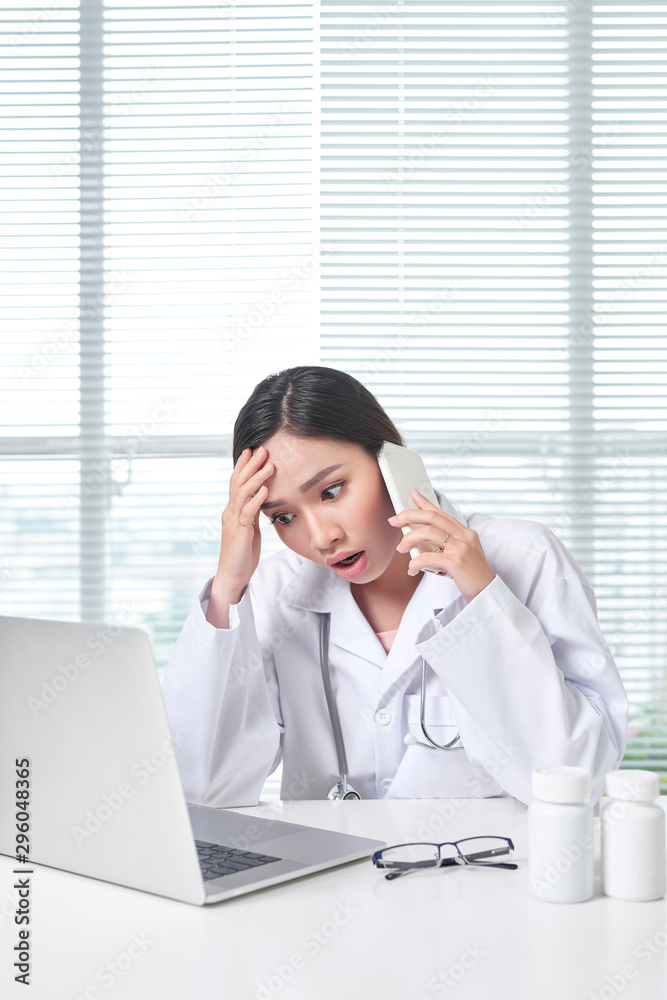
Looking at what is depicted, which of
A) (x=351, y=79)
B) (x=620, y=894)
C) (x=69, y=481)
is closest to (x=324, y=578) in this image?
(x=620, y=894)

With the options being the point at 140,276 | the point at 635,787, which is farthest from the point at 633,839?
the point at 140,276

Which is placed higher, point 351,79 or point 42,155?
point 351,79

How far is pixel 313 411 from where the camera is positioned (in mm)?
1499

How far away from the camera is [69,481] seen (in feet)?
9.28

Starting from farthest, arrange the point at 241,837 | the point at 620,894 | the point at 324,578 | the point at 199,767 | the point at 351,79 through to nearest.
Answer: the point at 351,79 → the point at 324,578 → the point at 199,767 → the point at 241,837 → the point at 620,894

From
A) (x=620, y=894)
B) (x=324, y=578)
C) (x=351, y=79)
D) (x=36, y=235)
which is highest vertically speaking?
(x=351, y=79)

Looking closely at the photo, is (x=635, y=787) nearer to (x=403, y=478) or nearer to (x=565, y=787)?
(x=565, y=787)

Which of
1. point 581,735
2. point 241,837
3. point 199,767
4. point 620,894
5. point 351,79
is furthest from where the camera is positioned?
point 351,79

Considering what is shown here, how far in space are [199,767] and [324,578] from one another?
45 cm

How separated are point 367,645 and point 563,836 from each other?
2.55ft

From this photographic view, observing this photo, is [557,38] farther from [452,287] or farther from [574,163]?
[452,287]

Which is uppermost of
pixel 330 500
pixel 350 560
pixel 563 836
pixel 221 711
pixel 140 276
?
pixel 140 276

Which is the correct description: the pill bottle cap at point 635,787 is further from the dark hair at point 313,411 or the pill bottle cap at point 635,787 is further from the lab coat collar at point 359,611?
the dark hair at point 313,411

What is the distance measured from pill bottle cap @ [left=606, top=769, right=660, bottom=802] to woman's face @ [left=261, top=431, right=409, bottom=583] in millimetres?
706
